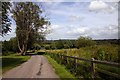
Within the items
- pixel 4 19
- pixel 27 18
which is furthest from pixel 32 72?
pixel 27 18

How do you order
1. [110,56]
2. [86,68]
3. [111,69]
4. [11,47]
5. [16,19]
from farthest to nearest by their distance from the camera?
[11,47], [16,19], [110,56], [86,68], [111,69]

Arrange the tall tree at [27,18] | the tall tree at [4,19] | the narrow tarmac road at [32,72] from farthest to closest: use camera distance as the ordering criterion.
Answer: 1. the tall tree at [27,18]
2. the tall tree at [4,19]
3. the narrow tarmac road at [32,72]

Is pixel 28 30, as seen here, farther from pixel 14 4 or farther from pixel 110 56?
pixel 110 56

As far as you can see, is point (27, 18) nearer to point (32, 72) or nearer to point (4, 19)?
point (4, 19)

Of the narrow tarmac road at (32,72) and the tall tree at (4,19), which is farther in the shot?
the tall tree at (4,19)

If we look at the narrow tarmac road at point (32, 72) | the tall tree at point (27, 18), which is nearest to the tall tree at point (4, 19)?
the narrow tarmac road at point (32, 72)

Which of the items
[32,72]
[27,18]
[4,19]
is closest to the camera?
[32,72]

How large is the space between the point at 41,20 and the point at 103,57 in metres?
57.1

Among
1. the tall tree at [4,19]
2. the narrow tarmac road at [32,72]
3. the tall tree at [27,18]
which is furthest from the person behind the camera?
the tall tree at [27,18]

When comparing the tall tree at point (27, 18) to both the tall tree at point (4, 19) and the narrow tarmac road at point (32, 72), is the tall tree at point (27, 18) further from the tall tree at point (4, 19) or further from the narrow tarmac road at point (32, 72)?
the narrow tarmac road at point (32, 72)

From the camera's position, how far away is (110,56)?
1503 centimetres

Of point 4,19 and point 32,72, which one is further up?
point 4,19

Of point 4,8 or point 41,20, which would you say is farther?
point 41,20

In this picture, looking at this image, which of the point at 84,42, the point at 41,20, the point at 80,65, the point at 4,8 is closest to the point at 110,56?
the point at 80,65
